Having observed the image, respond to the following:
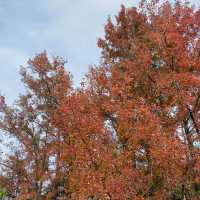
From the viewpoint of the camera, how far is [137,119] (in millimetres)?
19266

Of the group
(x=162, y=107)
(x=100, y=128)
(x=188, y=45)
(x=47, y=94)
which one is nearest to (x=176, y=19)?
(x=188, y=45)

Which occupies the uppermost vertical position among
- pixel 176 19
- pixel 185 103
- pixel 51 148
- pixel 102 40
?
pixel 102 40

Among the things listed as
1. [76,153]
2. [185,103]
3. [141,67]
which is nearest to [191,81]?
[185,103]

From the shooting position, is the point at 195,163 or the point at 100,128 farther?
the point at 100,128

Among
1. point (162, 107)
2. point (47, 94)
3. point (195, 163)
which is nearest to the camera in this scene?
point (195, 163)

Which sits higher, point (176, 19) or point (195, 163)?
point (176, 19)

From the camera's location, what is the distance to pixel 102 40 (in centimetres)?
2519

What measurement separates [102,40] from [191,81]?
23.6 feet

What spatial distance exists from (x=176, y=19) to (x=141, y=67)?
8.62 ft

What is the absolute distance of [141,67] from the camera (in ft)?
70.5

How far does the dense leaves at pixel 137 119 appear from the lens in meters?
18.4

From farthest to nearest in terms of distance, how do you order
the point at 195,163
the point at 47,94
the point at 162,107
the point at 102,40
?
the point at 47,94
the point at 102,40
the point at 162,107
the point at 195,163

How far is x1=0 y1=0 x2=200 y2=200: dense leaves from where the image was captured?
60.3 feet

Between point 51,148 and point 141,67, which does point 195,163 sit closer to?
point 141,67
